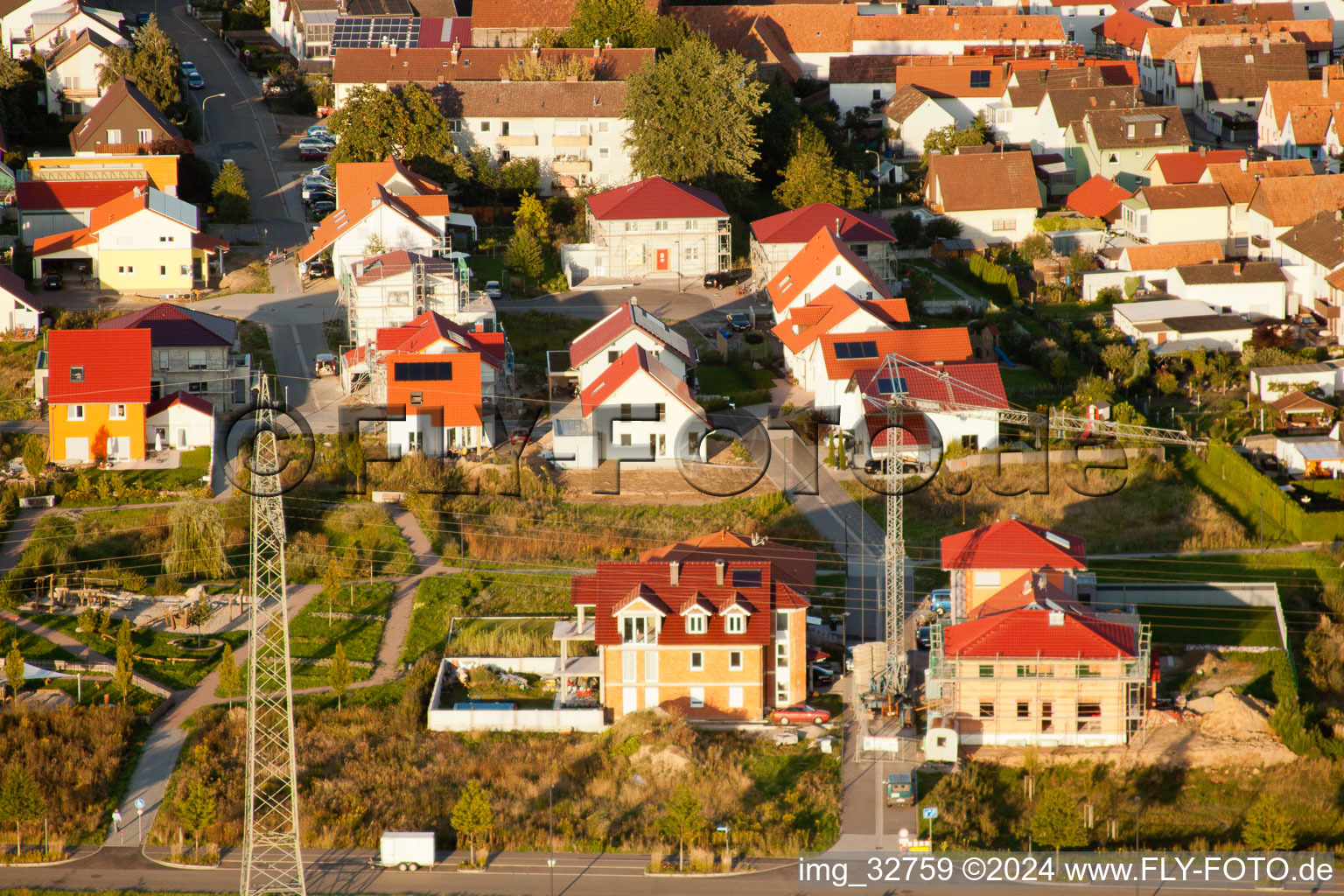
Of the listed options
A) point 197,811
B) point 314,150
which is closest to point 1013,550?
point 197,811

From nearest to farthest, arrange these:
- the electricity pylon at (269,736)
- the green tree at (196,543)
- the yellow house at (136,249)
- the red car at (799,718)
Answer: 1. the electricity pylon at (269,736)
2. the red car at (799,718)
3. the green tree at (196,543)
4. the yellow house at (136,249)

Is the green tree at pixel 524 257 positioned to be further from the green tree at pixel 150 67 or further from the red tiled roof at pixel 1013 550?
the red tiled roof at pixel 1013 550

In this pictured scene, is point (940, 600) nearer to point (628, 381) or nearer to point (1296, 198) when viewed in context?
point (628, 381)

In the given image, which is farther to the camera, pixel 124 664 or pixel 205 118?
pixel 205 118

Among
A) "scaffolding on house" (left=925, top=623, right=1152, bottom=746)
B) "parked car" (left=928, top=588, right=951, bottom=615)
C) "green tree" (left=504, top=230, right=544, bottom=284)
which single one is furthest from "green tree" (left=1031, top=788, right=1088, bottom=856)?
"green tree" (left=504, top=230, right=544, bottom=284)

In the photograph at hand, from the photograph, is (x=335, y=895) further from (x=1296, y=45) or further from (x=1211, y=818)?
(x=1296, y=45)

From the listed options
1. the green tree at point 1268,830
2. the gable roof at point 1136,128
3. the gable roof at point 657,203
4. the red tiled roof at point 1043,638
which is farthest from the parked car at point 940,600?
the gable roof at point 1136,128
